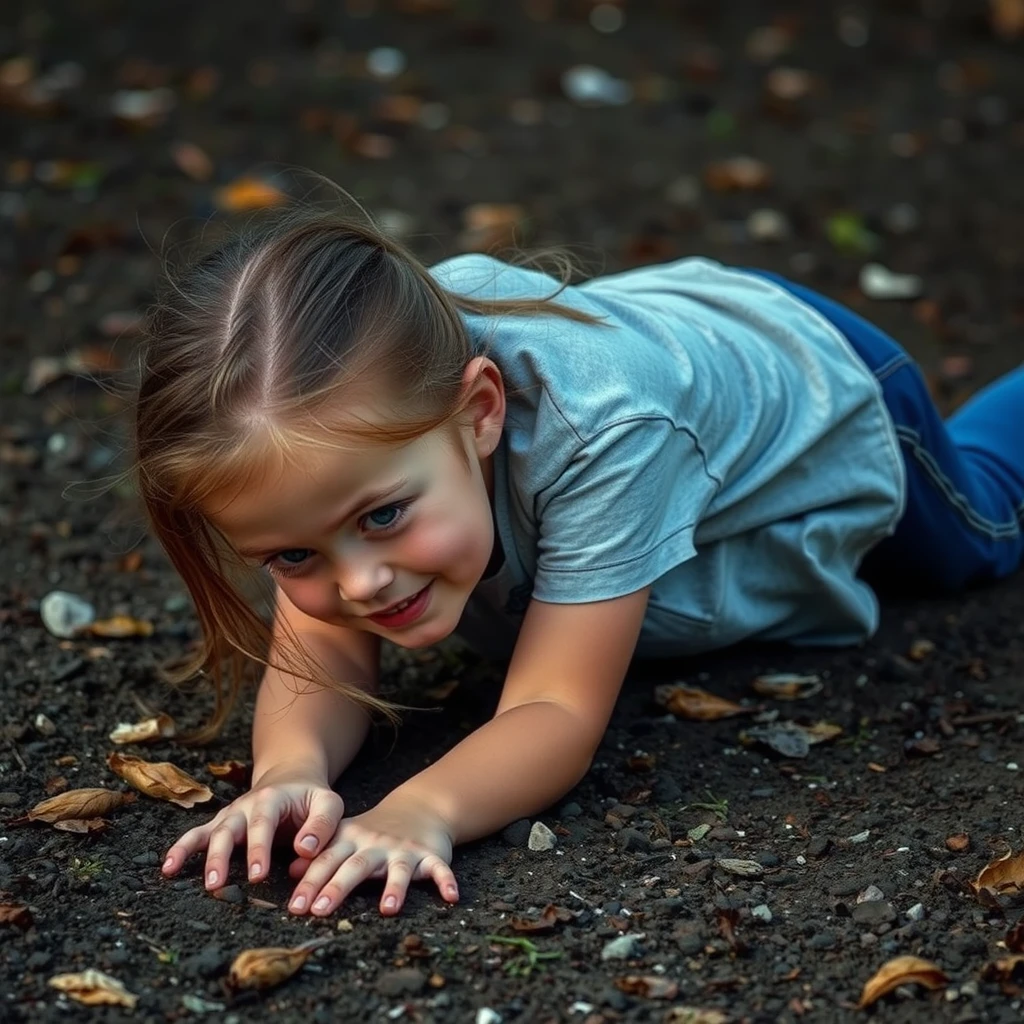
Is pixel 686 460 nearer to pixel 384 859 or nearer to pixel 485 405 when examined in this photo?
pixel 485 405

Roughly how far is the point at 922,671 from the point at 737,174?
2774mm

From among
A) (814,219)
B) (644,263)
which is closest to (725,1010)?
(644,263)

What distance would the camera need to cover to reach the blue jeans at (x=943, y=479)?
2871mm

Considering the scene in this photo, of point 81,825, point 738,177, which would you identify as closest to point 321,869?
point 81,825

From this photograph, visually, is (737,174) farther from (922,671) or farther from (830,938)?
(830,938)

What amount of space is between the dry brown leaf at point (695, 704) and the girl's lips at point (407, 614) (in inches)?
26.3

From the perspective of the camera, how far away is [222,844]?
2.03 meters

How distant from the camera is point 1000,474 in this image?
3.19 metres

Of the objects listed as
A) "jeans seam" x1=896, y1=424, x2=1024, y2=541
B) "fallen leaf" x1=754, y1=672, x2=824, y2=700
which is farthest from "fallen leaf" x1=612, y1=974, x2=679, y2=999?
"jeans seam" x1=896, y1=424, x2=1024, y2=541

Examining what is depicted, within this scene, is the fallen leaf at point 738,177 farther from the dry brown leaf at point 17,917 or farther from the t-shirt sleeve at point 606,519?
the dry brown leaf at point 17,917

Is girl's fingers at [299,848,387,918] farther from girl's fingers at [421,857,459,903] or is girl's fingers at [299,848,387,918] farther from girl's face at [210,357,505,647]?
girl's face at [210,357,505,647]

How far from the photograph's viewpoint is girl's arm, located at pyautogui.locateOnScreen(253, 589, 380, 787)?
226 cm

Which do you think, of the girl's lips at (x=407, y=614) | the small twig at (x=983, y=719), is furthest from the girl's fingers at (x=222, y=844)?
the small twig at (x=983, y=719)

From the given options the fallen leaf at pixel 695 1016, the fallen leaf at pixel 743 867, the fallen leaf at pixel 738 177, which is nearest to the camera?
the fallen leaf at pixel 695 1016
